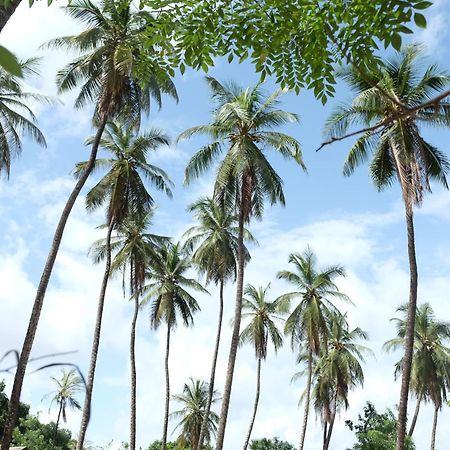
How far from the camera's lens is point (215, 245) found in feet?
114

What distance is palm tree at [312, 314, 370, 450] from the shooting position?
144 feet

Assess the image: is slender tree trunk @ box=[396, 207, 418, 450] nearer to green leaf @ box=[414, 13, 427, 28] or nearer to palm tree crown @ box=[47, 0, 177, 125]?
palm tree crown @ box=[47, 0, 177, 125]

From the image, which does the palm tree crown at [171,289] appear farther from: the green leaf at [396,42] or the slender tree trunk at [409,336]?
the green leaf at [396,42]

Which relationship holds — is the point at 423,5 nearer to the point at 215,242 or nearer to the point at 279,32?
the point at 279,32

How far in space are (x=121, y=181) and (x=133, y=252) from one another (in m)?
Result: 5.98

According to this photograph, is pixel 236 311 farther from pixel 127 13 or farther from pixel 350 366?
pixel 350 366

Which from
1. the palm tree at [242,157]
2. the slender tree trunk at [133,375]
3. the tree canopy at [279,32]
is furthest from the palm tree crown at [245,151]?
the tree canopy at [279,32]

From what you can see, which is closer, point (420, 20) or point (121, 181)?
point (420, 20)

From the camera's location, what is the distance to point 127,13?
23.0 m

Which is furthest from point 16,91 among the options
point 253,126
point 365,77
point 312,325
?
point 365,77

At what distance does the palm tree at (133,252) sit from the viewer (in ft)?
108

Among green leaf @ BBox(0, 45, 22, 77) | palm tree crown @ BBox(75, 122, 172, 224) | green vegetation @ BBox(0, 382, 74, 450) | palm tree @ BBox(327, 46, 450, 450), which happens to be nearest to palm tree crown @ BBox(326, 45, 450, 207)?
palm tree @ BBox(327, 46, 450, 450)

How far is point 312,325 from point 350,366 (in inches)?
369

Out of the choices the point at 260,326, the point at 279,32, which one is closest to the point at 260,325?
the point at 260,326
